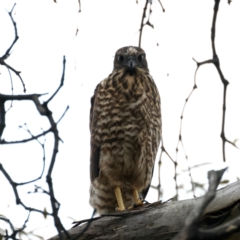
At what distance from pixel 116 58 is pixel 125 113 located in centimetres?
72

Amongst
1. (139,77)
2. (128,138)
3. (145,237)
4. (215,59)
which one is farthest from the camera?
(139,77)

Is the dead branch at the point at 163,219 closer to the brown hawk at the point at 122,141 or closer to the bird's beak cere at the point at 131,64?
the brown hawk at the point at 122,141

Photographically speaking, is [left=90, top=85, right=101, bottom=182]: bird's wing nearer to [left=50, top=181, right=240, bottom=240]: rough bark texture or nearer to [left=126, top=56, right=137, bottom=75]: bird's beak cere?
[left=126, top=56, right=137, bottom=75]: bird's beak cere

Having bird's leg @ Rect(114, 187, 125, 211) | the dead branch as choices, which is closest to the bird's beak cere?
bird's leg @ Rect(114, 187, 125, 211)

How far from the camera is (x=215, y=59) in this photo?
2.16 m

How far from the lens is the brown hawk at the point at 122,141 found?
4.44 meters

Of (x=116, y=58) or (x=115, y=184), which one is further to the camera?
(x=116, y=58)

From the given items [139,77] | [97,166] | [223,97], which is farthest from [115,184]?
[223,97]

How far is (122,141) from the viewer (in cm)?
443

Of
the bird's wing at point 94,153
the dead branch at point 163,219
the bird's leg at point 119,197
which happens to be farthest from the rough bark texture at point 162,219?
the bird's wing at point 94,153

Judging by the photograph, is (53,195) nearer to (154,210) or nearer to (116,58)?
(154,210)

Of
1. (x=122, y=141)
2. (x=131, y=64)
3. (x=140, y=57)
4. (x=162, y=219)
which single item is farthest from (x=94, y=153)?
(x=162, y=219)

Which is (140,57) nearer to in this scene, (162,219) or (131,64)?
(131,64)

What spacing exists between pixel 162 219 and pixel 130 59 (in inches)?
77.5
